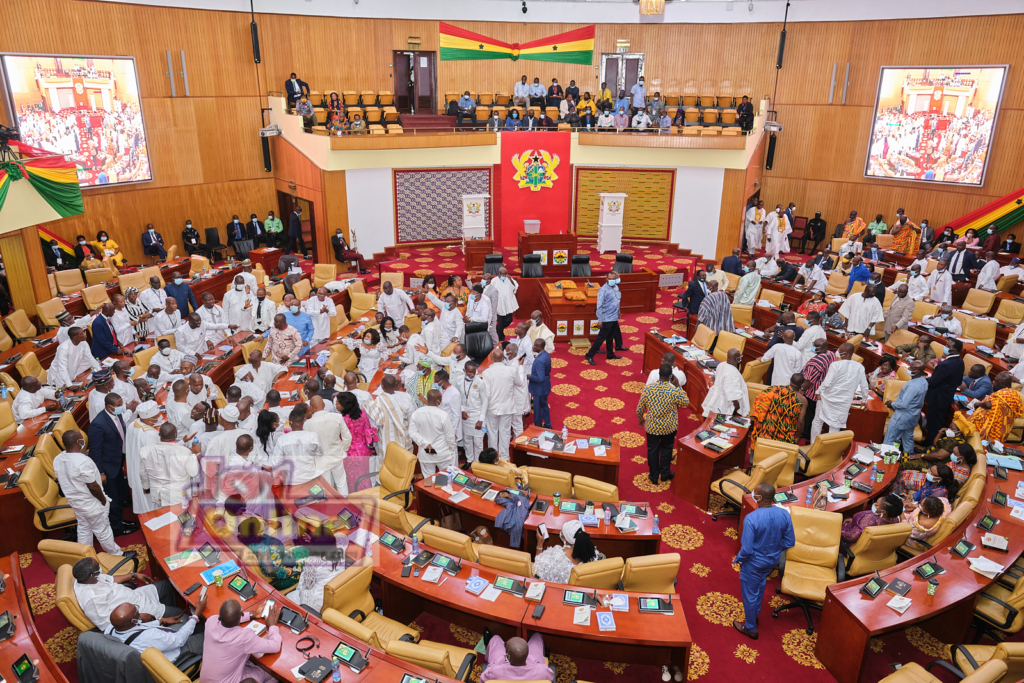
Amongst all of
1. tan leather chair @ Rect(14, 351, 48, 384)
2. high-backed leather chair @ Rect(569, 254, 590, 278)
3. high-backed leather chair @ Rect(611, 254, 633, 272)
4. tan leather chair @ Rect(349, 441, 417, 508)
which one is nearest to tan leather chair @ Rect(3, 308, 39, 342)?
tan leather chair @ Rect(14, 351, 48, 384)

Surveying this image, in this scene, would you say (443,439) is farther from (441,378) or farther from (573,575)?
(573,575)

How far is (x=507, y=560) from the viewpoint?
540cm

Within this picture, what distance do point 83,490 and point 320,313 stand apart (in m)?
4.99

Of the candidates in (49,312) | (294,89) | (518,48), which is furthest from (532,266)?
(49,312)

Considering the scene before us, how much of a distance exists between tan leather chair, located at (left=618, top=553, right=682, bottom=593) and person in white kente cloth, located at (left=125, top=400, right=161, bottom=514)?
4794 millimetres

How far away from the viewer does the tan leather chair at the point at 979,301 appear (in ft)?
39.1

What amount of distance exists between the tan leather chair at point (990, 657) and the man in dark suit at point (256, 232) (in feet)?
60.1

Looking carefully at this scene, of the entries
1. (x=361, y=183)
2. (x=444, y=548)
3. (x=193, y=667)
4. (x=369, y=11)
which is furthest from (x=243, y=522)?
(x=369, y=11)

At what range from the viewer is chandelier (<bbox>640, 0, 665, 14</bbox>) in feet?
61.7

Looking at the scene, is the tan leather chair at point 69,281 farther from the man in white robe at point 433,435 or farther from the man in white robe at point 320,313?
the man in white robe at point 433,435

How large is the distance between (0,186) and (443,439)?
840 centimetres

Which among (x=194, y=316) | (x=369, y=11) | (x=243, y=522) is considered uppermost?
(x=369, y=11)

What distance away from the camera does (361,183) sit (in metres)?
17.3

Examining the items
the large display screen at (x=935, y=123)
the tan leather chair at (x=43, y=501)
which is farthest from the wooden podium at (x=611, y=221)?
the tan leather chair at (x=43, y=501)
